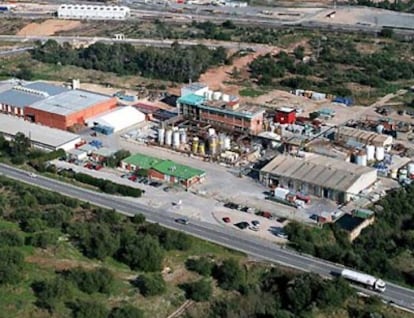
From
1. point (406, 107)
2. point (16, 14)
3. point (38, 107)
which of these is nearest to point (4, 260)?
point (38, 107)

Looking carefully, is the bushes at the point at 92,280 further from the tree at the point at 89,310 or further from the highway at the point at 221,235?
the highway at the point at 221,235

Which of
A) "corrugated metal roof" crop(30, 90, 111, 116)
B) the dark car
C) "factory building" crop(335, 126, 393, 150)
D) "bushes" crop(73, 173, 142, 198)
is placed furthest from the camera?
"corrugated metal roof" crop(30, 90, 111, 116)

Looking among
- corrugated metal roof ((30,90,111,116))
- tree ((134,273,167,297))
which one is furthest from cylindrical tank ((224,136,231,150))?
tree ((134,273,167,297))

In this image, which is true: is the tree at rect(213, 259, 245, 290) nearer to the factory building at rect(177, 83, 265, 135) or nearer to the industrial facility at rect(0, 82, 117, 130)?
the factory building at rect(177, 83, 265, 135)

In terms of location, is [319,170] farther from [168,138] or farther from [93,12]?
[93,12]

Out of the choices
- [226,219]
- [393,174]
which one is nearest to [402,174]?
[393,174]

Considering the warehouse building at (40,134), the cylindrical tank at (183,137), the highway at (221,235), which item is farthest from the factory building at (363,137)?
the warehouse building at (40,134)
